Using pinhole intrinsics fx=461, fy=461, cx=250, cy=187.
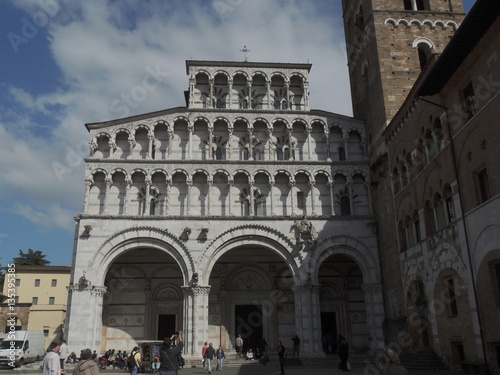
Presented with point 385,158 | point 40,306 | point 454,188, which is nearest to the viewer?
point 454,188

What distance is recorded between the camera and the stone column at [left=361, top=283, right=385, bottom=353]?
76.3 ft

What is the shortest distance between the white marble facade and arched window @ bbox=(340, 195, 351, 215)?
0.19 feet

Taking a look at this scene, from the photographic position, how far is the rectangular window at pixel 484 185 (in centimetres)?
1488

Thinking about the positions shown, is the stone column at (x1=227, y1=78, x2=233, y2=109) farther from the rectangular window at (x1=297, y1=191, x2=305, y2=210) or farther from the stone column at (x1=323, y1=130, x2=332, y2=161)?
the rectangular window at (x1=297, y1=191, x2=305, y2=210)

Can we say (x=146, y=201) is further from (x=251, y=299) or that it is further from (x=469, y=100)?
(x=469, y=100)

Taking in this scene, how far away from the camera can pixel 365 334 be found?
85.2ft

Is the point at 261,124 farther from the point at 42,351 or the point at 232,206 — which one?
the point at 42,351

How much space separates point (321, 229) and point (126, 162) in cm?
1105

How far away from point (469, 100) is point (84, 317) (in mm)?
19128

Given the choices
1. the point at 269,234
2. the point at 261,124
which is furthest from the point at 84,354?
the point at 261,124

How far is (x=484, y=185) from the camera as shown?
595 inches

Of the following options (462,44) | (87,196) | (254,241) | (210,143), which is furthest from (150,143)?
(462,44)

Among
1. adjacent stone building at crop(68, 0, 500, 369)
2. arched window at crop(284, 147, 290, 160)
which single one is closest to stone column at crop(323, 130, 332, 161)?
adjacent stone building at crop(68, 0, 500, 369)

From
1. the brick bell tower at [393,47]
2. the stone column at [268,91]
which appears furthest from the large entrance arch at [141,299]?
the brick bell tower at [393,47]
